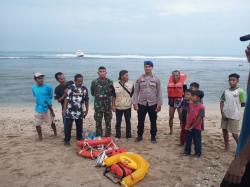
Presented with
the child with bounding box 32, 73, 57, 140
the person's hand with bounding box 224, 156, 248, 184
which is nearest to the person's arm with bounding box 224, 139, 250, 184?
the person's hand with bounding box 224, 156, 248, 184

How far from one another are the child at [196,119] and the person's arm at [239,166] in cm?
388

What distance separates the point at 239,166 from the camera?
2.34 metres

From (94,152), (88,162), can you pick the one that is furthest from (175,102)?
(88,162)

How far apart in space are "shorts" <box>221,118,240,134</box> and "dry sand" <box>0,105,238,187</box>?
544 millimetres

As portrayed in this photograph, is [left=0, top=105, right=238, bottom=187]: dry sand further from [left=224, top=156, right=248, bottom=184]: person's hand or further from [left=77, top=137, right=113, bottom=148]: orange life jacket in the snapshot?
[left=224, top=156, right=248, bottom=184]: person's hand

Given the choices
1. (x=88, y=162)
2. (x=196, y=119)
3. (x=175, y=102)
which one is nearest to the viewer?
(x=88, y=162)

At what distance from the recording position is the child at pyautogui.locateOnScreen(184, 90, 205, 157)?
20.5 feet

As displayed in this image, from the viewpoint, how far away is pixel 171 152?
6.67 meters

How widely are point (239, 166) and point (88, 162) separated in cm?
404

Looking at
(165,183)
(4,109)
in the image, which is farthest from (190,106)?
(4,109)

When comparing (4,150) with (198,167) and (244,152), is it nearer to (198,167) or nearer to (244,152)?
(198,167)

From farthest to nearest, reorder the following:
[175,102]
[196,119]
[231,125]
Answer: [175,102], [231,125], [196,119]

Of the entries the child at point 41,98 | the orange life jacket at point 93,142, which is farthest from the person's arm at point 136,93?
the child at point 41,98

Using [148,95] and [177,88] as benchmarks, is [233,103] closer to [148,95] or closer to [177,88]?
[177,88]
